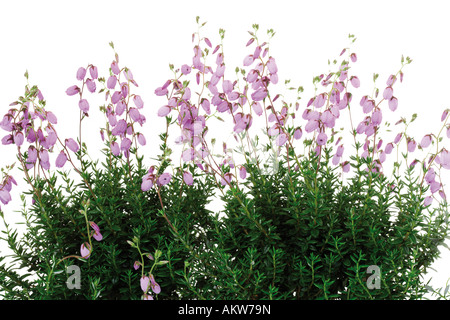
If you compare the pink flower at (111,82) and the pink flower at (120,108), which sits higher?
the pink flower at (111,82)

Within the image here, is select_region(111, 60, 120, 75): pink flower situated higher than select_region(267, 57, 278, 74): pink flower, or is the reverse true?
select_region(111, 60, 120, 75): pink flower

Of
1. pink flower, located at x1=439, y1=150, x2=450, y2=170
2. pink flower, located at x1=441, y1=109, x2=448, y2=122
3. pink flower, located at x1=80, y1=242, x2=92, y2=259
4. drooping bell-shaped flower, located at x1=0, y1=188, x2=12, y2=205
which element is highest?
pink flower, located at x1=441, y1=109, x2=448, y2=122

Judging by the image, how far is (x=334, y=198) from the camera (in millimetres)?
3037

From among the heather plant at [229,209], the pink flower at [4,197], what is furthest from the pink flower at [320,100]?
the pink flower at [4,197]

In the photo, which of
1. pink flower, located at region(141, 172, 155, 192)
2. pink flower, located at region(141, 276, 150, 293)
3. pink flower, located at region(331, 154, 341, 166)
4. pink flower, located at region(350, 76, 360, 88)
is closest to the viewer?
pink flower, located at region(141, 276, 150, 293)

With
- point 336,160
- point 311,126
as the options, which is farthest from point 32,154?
point 336,160

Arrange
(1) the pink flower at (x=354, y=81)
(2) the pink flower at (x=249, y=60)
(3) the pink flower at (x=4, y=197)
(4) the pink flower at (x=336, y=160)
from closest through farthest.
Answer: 1. (3) the pink flower at (x=4, y=197)
2. (2) the pink flower at (x=249, y=60)
3. (1) the pink flower at (x=354, y=81)
4. (4) the pink flower at (x=336, y=160)

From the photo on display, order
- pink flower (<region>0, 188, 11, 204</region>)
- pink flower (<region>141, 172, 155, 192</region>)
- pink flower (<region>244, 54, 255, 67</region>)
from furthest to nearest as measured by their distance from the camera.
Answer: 1. pink flower (<region>244, 54, 255, 67</region>)
2. pink flower (<region>0, 188, 11, 204</region>)
3. pink flower (<region>141, 172, 155, 192</region>)

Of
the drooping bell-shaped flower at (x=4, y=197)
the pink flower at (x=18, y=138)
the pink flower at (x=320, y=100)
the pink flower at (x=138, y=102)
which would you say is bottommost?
the drooping bell-shaped flower at (x=4, y=197)

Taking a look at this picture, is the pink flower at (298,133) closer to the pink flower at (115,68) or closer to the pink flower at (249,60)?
the pink flower at (249,60)

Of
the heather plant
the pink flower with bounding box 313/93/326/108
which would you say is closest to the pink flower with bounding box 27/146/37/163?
the heather plant

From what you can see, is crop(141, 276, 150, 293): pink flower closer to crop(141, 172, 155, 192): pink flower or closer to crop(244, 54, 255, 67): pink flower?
crop(141, 172, 155, 192): pink flower

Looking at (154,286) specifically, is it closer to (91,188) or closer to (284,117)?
(91,188)

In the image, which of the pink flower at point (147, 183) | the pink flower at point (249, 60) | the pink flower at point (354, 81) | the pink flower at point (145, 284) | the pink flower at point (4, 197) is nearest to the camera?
the pink flower at point (145, 284)
